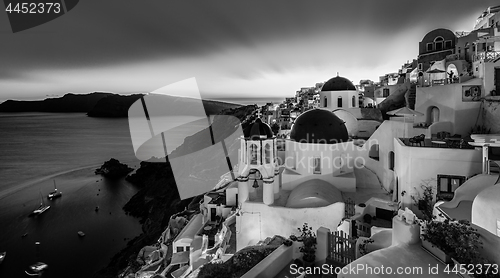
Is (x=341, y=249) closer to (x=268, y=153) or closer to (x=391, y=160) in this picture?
(x=268, y=153)

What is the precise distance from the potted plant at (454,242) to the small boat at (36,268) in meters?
36.6

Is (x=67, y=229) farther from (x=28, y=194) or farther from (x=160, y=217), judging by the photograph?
(x=28, y=194)

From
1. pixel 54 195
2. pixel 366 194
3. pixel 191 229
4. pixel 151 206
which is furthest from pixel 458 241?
pixel 54 195

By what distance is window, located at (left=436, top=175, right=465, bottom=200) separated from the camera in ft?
35.6

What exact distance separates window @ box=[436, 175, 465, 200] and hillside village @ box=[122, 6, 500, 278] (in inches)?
1.3

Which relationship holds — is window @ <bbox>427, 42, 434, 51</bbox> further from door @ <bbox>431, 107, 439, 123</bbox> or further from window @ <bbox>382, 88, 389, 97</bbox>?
door @ <bbox>431, 107, 439, 123</bbox>

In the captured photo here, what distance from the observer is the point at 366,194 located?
14820mm

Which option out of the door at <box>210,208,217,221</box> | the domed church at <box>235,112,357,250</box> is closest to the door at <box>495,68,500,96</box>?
the domed church at <box>235,112,357,250</box>

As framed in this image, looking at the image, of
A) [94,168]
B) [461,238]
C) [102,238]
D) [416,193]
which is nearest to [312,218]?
[416,193]

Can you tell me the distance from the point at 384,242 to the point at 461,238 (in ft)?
8.31

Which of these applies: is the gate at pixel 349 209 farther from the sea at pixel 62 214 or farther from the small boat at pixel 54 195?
the small boat at pixel 54 195

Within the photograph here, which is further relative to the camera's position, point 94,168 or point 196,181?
point 94,168

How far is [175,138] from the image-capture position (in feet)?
441

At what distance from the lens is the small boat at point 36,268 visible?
2922 cm
